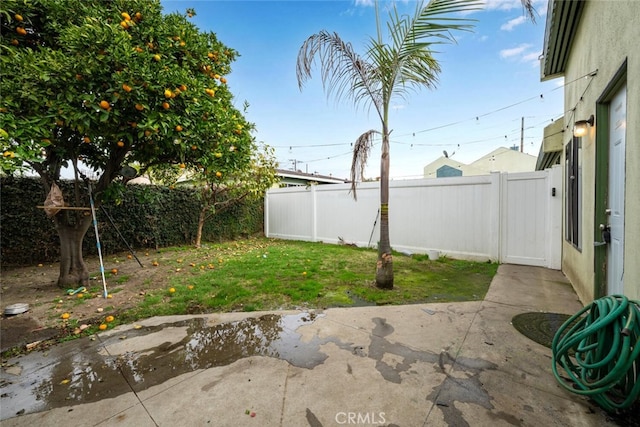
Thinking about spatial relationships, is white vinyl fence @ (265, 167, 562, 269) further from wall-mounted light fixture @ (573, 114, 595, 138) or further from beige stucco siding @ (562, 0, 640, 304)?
wall-mounted light fixture @ (573, 114, 595, 138)

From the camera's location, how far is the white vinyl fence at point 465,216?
5.29 metres

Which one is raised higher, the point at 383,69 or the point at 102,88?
the point at 383,69

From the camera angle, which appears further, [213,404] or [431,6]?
[431,6]

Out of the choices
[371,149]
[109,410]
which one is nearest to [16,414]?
[109,410]

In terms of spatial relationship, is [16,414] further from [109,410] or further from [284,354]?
[284,354]

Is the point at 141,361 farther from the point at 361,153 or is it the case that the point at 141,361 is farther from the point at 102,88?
the point at 361,153

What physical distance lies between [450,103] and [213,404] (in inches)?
455

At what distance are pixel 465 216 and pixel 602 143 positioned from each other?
11.0ft

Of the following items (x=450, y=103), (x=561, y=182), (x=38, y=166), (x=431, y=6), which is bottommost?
(x=561, y=182)

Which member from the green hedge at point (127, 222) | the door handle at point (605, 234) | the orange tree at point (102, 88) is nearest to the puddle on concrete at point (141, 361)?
the orange tree at point (102, 88)

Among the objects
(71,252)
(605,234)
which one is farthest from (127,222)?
(605,234)

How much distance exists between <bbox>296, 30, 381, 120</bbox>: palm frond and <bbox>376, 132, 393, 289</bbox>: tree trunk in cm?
69

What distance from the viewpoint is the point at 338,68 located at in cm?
426

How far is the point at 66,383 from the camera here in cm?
210
